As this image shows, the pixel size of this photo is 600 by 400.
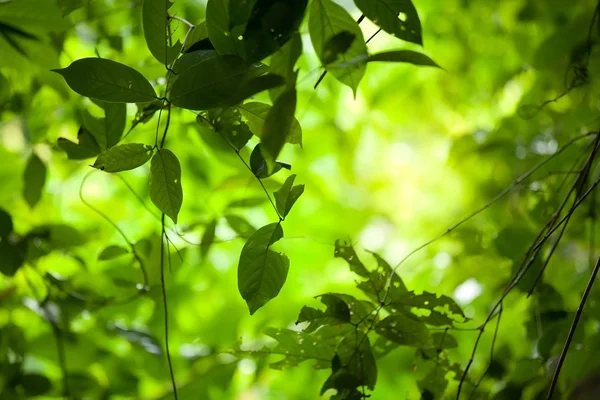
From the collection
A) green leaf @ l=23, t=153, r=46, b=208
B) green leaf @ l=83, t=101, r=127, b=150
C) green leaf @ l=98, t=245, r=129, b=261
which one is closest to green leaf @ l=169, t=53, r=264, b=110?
green leaf @ l=83, t=101, r=127, b=150

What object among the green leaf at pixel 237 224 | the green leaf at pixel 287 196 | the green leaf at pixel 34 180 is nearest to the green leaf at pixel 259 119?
the green leaf at pixel 287 196

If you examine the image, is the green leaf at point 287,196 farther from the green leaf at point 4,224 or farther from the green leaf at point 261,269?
the green leaf at point 4,224

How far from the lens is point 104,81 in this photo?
37 cm

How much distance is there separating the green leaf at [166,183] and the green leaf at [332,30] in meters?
0.13

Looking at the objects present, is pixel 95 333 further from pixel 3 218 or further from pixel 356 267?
pixel 356 267

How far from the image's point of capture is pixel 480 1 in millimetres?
1244

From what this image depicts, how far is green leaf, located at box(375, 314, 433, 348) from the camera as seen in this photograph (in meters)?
0.46

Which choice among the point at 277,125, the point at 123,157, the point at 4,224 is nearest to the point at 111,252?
the point at 4,224

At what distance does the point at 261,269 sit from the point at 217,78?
142mm

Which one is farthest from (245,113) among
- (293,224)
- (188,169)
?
(293,224)

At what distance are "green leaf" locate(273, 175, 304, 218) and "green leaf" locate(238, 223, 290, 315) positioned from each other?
14 mm

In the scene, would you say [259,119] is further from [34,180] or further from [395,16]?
[34,180]

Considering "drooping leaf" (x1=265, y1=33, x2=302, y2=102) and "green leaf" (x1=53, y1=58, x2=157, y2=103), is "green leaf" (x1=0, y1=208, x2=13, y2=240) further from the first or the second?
"drooping leaf" (x1=265, y1=33, x2=302, y2=102)

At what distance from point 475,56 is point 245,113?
1020 mm
